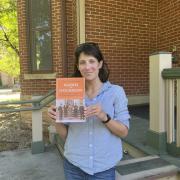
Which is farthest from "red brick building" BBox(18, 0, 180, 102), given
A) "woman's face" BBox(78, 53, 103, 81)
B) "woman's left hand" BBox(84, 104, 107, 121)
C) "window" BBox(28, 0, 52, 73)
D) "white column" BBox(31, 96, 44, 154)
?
"woman's left hand" BBox(84, 104, 107, 121)

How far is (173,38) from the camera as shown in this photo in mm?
6699

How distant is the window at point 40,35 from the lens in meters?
6.95

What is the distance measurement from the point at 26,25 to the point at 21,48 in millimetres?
580

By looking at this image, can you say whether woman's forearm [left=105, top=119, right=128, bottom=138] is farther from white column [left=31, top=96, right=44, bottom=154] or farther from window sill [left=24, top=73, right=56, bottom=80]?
window sill [left=24, top=73, right=56, bottom=80]

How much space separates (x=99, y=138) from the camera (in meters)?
1.86

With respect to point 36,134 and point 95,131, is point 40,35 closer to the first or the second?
point 36,134

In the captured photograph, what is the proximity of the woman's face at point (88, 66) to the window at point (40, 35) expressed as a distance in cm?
503

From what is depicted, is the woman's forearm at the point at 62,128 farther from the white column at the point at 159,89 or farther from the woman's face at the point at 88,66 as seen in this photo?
the white column at the point at 159,89

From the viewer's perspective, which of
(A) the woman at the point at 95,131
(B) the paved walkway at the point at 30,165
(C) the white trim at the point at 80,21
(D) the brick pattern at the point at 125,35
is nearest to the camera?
(A) the woman at the point at 95,131

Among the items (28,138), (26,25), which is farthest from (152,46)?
(28,138)

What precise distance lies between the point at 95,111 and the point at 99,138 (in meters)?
0.25

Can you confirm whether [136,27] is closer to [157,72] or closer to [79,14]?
[79,14]

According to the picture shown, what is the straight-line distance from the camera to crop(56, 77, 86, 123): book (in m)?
1.76

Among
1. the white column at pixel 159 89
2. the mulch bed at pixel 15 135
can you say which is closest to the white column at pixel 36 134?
the mulch bed at pixel 15 135
